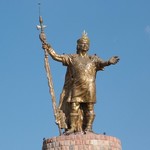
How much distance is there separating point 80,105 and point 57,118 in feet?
2.72

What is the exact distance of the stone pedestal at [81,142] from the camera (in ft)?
43.5

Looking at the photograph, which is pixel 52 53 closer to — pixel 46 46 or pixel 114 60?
pixel 46 46

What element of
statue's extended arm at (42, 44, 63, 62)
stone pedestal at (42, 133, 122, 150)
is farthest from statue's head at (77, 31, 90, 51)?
stone pedestal at (42, 133, 122, 150)

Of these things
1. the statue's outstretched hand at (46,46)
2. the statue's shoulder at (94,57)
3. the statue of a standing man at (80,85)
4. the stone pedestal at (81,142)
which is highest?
the statue's outstretched hand at (46,46)

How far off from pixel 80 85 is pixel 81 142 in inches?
77.1

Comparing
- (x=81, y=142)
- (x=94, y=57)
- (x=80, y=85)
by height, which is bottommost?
(x=81, y=142)

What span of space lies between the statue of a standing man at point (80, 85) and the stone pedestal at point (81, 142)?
0.65m

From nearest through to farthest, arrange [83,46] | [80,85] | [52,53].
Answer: [80,85] → [52,53] → [83,46]

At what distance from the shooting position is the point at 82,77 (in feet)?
47.5

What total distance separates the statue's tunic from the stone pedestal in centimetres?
140

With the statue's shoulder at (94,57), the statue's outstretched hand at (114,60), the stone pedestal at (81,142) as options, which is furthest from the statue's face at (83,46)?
the stone pedestal at (81,142)

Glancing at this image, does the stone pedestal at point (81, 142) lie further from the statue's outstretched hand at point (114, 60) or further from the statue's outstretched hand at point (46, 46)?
the statue's outstretched hand at point (46, 46)

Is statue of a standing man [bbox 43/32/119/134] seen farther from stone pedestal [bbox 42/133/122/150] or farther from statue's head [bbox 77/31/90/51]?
stone pedestal [bbox 42/133/122/150]

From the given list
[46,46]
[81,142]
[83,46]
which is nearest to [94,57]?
[83,46]
